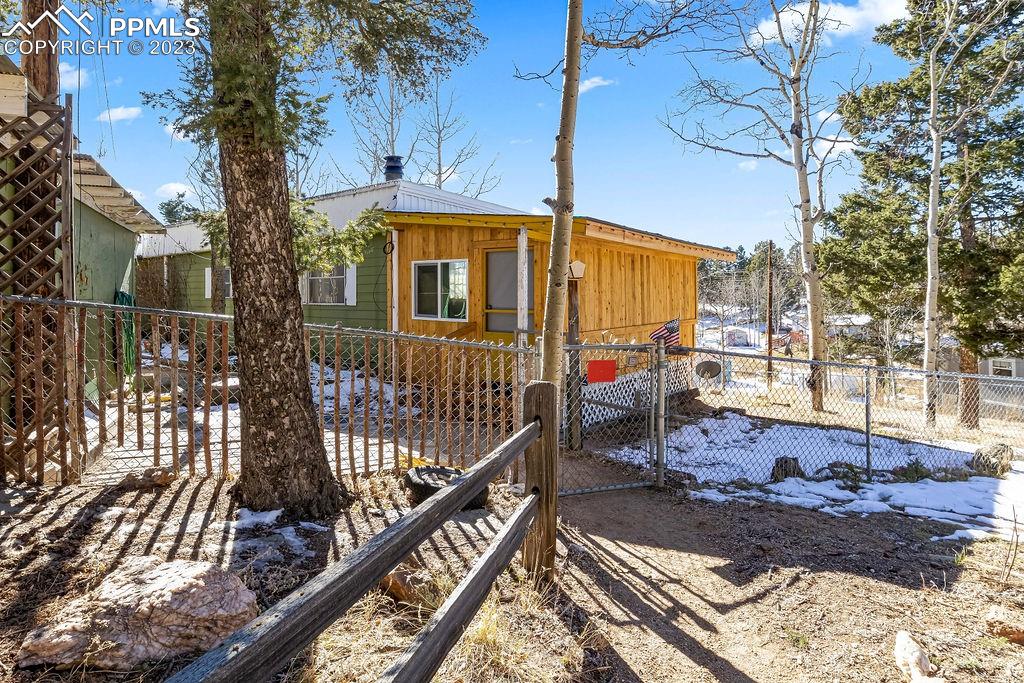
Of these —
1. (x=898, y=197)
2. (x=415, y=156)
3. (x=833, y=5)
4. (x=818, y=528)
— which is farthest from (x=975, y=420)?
(x=415, y=156)

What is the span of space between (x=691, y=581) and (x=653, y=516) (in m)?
1.30

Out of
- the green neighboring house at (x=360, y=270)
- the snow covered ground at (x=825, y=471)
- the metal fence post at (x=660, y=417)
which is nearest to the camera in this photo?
the snow covered ground at (x=825, y=471)

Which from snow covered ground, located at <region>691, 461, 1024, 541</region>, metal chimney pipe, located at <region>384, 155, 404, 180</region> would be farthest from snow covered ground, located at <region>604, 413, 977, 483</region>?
metal chimney pipe, located at <region>384, 155, 404, 180</region>

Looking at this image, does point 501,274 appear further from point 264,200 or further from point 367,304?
point 264,200

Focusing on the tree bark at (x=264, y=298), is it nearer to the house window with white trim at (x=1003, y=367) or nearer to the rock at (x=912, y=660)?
the rock at (x=912, y=660)

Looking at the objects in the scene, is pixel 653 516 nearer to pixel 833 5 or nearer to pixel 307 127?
pixel 307 127

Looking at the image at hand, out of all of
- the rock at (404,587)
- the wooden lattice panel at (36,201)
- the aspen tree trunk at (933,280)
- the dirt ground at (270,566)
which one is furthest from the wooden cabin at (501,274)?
the rock at (404,587)

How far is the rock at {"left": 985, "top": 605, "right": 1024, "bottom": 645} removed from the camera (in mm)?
2697

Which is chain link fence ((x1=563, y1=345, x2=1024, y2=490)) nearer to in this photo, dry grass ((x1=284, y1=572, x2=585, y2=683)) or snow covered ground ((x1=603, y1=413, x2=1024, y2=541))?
snow covered ground ((x1=603, y1=413, x2=1024, y2=541))

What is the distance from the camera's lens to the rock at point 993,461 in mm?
6410

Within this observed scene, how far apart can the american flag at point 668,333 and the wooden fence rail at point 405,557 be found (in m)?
9.88

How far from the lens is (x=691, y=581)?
3.53 metres

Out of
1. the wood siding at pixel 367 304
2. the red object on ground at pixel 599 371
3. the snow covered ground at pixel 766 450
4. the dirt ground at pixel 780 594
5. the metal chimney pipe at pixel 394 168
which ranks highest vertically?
the metal chimney pipe at pixel 394 168

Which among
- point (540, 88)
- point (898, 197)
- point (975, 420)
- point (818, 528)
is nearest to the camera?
point (818, 528)
